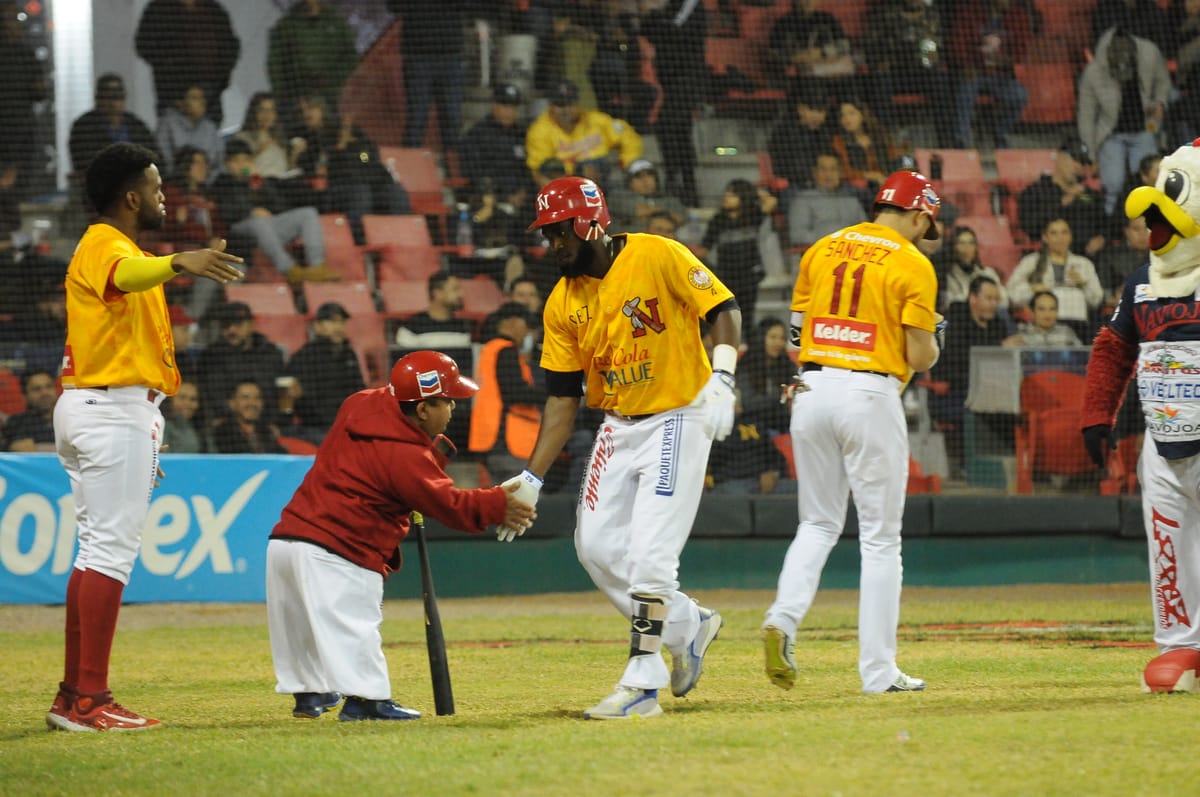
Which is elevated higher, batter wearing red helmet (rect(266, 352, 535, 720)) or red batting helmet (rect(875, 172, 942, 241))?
red batting helmet (rect(875, 172, 942, 241))

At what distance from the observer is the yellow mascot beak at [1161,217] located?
583cm

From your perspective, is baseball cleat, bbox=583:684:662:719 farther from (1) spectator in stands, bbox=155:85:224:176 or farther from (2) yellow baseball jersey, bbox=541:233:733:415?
(1) spectator in stands, bbox=155:85:224:176

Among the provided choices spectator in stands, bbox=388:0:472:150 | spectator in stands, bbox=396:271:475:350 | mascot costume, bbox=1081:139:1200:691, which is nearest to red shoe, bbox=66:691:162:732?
mascot costume, bbox=1081:139:1200:691

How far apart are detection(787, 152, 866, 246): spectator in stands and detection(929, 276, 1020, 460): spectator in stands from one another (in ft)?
5.00

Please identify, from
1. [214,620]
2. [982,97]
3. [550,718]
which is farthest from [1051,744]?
[982,97]

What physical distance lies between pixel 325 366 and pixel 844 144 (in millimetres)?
5583

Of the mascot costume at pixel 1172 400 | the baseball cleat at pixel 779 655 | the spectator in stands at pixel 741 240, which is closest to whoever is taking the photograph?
the mascot costume at pixel 1172 400

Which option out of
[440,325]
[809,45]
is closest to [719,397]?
[440,325]

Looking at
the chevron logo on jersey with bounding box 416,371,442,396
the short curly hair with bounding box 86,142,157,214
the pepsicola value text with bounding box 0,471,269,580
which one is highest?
the short curly hair with bounding box 86,142,157,214

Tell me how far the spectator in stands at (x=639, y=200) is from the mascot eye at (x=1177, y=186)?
7.92m

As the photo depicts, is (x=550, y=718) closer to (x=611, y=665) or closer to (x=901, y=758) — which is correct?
(x=901, y=758)

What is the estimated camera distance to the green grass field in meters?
4.03

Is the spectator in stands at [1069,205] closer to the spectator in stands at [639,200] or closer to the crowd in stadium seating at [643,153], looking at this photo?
the crowd in stadium seating at [643,153]

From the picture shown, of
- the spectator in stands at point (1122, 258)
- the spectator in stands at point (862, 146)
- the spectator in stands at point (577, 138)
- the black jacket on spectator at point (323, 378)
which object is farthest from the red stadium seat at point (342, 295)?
the spectator in stands at point (1122, 258)
